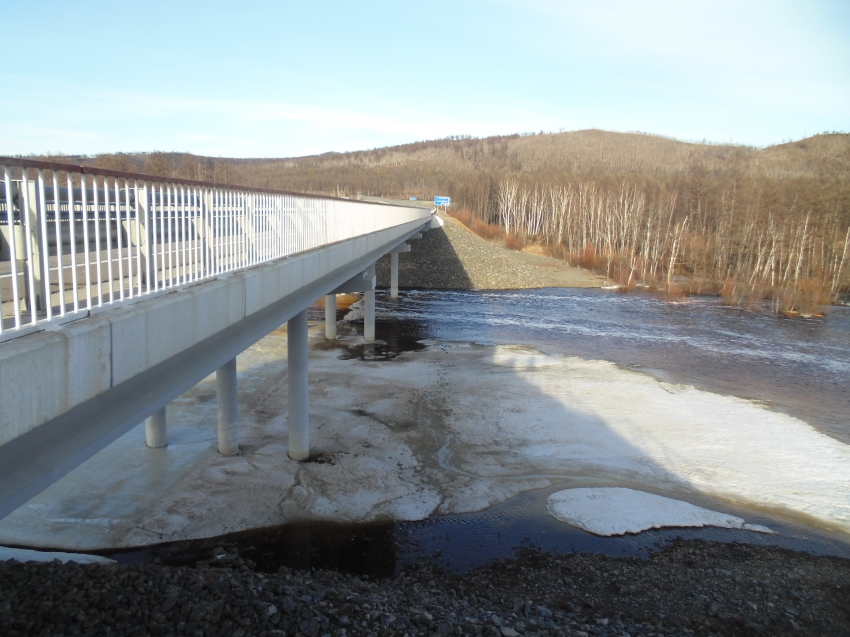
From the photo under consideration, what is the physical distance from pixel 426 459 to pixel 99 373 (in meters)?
9.49

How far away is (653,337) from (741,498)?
55.8ft

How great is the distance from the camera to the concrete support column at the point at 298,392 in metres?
12.4

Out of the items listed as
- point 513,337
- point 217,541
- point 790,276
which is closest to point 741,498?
point 217,541

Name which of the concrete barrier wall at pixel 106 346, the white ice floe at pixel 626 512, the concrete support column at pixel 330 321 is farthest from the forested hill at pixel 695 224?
the white ice floe at pixel 626 512

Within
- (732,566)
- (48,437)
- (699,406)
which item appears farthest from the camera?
(699,406)

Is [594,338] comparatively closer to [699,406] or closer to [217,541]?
[699,406]

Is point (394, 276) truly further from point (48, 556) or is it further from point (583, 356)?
point (48, 556)

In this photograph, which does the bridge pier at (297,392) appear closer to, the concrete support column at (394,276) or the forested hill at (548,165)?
the concrete support column at (394,276)

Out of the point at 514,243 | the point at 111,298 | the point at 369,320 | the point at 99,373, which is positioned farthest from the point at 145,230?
the point at 514,243

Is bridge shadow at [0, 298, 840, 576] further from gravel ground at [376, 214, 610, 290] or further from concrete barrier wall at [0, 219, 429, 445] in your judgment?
gravel ground at [376, 214, 610, 290]

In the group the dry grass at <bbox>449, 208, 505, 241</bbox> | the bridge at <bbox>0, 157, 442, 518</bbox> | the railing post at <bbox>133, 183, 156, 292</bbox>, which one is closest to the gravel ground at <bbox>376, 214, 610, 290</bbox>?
the dry grass at <bbox>449, 208, 505, 241</bbox>

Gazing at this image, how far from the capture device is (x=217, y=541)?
369 inches

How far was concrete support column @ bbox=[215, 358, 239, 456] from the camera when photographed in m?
12.1

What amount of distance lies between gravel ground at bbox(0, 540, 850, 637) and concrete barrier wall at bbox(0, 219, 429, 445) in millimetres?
2295
